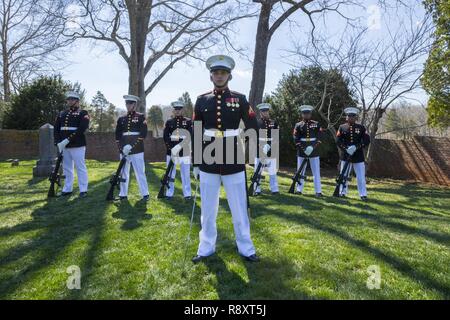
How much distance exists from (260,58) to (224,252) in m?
13.3

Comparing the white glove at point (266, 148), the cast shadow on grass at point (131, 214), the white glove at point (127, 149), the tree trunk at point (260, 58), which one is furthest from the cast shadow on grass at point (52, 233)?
the tree trunk at point (260, 58)

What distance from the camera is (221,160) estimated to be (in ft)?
15.1

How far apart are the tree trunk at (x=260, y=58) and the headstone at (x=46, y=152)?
8262mm

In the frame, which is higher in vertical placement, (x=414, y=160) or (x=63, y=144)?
(x=63, y=144)

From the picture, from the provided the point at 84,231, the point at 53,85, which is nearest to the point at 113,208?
the point at 84,231

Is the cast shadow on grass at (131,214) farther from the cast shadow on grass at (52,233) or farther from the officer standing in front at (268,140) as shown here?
the officer standing in front at (268,140)

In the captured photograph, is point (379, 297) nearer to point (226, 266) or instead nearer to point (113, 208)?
point (226, 266)

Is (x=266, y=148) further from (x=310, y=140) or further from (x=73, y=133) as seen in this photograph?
(x=73, y=133)

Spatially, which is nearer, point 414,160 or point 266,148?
point 266,148

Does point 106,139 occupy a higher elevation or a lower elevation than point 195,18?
lower

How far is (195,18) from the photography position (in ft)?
67.9

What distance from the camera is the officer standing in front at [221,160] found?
4641 mm

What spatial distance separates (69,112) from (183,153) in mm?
2855

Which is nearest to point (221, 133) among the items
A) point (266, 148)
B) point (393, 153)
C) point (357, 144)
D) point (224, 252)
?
point (224, 252)
